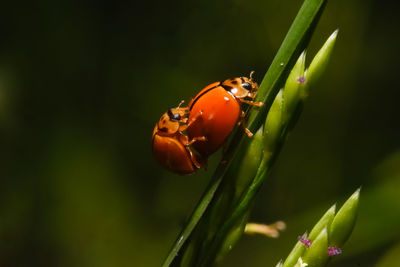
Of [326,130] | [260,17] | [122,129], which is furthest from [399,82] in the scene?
Answer: [122,129]

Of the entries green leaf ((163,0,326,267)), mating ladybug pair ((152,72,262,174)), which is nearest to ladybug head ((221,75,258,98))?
mating ladybug pair ((152,72,262,174))

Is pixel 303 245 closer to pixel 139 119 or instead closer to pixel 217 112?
pixel 217 112

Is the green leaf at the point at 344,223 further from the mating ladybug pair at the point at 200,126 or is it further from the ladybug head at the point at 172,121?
the ladybug head at the point at 172,121

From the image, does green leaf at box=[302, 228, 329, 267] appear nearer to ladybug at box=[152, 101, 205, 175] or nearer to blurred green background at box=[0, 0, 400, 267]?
ladybug at box=[152, 101, 205, 175]

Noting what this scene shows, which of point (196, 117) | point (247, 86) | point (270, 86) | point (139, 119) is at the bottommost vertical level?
point (139, 119)

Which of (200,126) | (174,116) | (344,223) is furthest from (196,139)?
(344,223)

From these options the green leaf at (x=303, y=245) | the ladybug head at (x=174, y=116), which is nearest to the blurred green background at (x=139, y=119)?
the ladybug head at (x=174, y=116)

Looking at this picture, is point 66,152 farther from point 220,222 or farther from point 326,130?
point 220,222
